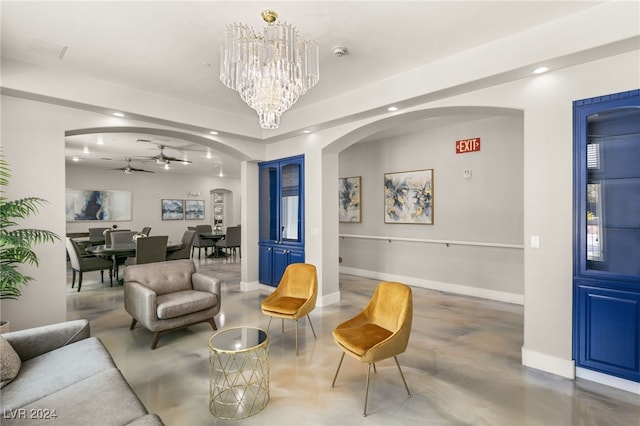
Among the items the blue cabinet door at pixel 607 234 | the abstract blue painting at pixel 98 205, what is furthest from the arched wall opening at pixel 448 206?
the abstract blue painting at pixel 98 205

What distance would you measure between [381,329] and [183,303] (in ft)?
7.38

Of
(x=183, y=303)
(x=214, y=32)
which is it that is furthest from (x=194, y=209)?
(x=214, y=32)

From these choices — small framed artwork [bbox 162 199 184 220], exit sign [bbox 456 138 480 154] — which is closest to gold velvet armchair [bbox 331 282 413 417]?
exit sign [bbox 456 138 480 154]

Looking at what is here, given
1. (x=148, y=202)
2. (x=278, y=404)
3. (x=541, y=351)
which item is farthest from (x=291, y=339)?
(x=148, y=202)

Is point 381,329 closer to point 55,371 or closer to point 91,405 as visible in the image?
point 91,405

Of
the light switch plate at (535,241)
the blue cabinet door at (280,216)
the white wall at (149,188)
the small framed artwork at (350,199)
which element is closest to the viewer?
the light switch plate at (535,241)

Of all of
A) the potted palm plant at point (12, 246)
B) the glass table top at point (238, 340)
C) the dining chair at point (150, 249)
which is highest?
the potted palm plant at point (12, 246)

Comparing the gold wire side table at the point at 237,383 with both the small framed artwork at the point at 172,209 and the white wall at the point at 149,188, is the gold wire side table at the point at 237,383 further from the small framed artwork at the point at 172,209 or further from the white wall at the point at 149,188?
the small framed artwork at the point at 172,209

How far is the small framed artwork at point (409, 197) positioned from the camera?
20.1 feet

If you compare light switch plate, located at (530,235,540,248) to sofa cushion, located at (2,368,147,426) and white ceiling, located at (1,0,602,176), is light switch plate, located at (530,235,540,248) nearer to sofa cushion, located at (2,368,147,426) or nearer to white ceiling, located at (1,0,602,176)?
white ceiling, located at (1,0,602,176)

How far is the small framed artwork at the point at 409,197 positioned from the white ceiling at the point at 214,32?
2.86m

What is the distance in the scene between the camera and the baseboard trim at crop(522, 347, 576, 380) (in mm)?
2844

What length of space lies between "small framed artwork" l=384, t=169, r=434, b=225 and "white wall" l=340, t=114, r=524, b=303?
125 mm

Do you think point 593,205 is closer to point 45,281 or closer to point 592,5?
point 592,5
